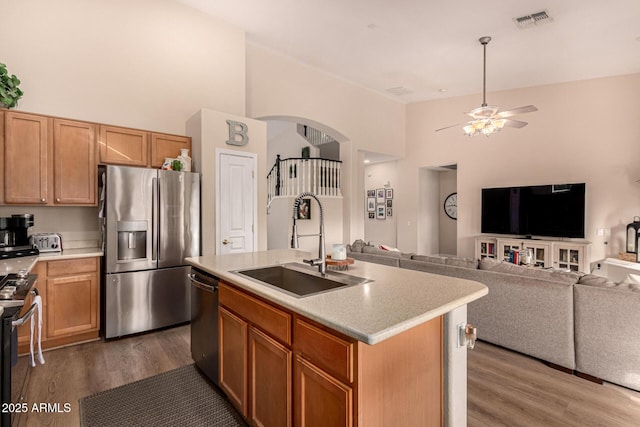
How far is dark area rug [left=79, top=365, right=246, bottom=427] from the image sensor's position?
2033mm

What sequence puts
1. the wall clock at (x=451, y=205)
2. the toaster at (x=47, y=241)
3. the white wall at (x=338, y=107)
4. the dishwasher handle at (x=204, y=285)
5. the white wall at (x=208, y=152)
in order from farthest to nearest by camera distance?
1. the wall clock at (x=451, y=205)
2. the white wall at (x=338, y=107)
3. the white wall at (x=208, y=152)
4. the toaster at (x=47, y=241)
5. the dishwasher handle at (x=204, y=285)

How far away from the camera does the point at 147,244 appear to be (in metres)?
3.40

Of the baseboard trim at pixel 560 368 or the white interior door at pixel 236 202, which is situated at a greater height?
the white interior door at pixel 236 202

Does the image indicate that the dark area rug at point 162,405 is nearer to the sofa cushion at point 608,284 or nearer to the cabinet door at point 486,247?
the sofa cushion at point 608,284

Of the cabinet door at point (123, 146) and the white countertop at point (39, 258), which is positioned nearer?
the white countertop at point (39, 258)

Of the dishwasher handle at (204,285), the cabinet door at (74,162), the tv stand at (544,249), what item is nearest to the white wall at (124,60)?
the cabinet door at (74,162)

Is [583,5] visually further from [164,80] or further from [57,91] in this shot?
[57,91]

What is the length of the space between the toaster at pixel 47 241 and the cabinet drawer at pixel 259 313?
2178 mm

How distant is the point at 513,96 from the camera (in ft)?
20.7

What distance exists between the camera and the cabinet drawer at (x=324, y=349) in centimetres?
123

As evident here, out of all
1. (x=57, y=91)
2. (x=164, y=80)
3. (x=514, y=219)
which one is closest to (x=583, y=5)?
→ (x=514, y=219)

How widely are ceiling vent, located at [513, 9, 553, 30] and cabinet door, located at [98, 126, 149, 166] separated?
4820mm

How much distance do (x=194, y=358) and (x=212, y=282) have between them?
904mm

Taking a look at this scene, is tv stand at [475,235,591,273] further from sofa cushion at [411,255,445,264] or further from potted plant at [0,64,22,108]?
potted plant at [0,64,22,108]
